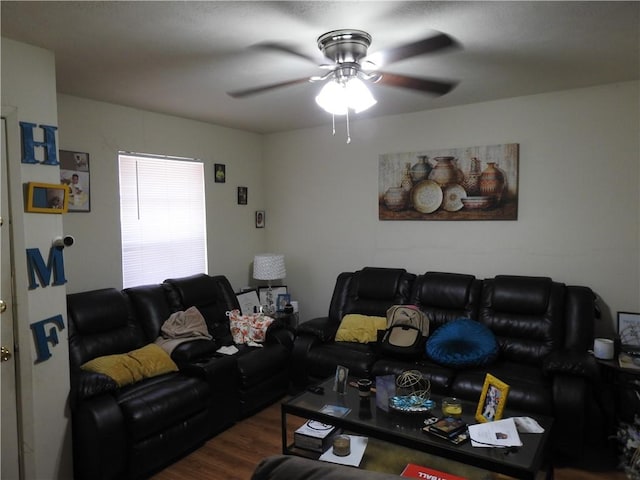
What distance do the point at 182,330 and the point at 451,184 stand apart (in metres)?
2.63

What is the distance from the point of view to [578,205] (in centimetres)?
346

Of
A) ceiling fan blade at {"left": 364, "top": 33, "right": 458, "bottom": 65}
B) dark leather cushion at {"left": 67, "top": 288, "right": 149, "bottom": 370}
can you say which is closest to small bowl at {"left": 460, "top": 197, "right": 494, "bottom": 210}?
ceiling fan blade at {"left": 364, "top": 33, "right": 458, "bottom": 65}

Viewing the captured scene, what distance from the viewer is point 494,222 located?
3822 mm

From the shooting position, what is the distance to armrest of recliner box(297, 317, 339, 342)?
3.79 meters

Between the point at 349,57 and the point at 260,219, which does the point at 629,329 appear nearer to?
the point at 349,57

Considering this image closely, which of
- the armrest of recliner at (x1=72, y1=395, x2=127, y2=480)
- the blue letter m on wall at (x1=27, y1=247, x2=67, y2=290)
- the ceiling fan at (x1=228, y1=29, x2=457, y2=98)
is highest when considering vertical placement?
the ceiling fan at (x1=228, y1=29, x2=457, y2=98)

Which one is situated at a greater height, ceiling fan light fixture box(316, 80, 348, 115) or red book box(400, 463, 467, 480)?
ceiling fan light fixture box(316, 80, 348, 115)

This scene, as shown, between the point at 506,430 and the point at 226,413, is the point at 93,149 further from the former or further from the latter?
the point at 506,430

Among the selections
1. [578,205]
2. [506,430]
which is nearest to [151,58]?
[506,430]

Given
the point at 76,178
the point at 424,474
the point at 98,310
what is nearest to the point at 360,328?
the point at 424,474

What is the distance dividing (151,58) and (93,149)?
133 cm

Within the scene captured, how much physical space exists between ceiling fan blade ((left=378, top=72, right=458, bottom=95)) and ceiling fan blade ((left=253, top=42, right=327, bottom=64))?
530 millimetres

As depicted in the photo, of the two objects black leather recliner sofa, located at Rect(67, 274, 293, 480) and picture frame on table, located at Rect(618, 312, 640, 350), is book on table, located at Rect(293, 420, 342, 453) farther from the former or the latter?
picture frame on table, located at Rect(618, 312, 640, 350)

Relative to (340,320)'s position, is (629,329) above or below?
above
